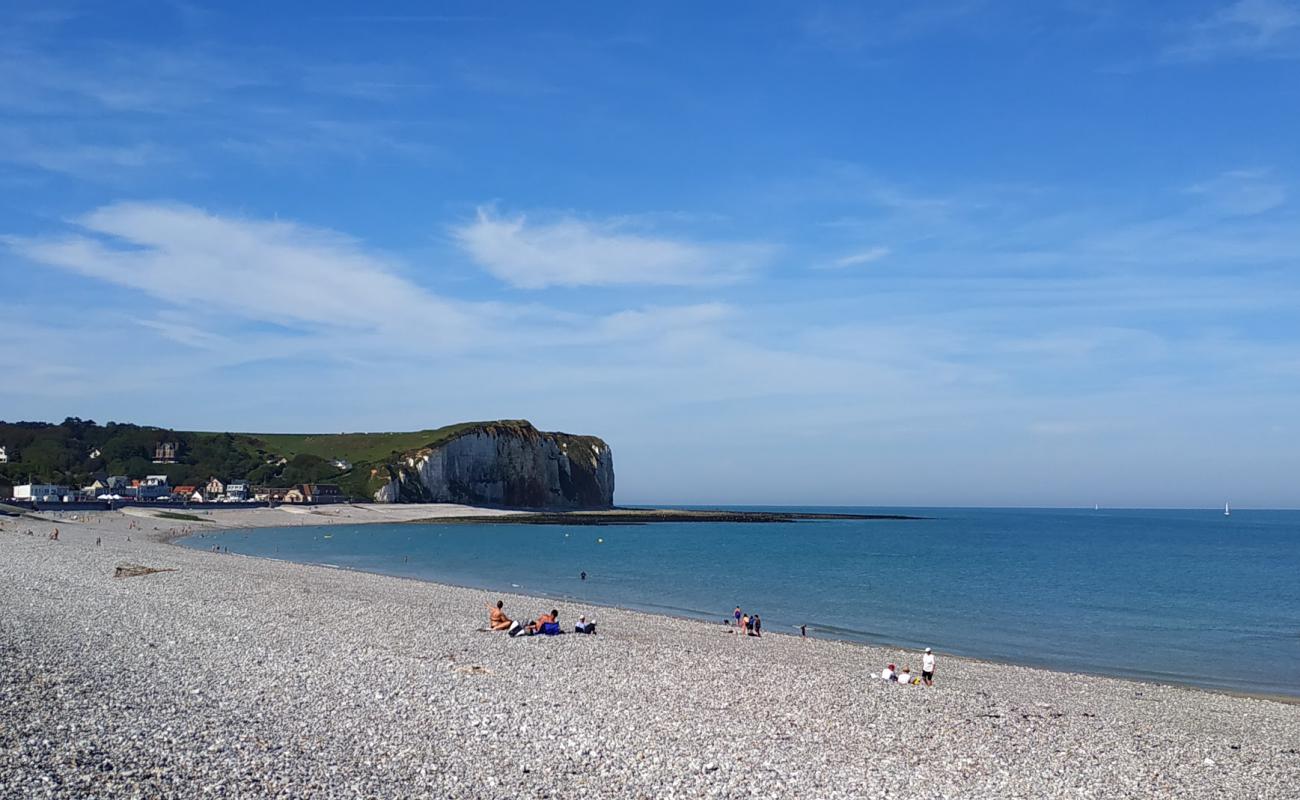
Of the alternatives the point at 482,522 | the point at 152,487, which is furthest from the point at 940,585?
the point at 152,487

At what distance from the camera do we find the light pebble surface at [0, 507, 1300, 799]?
10375 millimetres

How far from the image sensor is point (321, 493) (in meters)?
124

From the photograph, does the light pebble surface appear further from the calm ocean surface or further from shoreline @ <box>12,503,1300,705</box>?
the calm ocean surface

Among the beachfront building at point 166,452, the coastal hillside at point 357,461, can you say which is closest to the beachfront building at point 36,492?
the coastal hillside at point 357,461

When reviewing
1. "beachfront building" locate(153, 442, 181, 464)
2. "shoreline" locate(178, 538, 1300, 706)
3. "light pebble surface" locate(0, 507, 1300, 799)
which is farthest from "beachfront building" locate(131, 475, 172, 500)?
"light pebble surface" locate(0, 507, 1300, 799)

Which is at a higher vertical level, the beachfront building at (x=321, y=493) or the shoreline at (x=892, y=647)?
the beachfront building at (x=321, y=493)

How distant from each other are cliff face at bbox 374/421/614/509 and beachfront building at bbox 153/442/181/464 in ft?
129

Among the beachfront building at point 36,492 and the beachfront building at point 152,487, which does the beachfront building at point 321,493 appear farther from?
the beachfront building at point 36,492

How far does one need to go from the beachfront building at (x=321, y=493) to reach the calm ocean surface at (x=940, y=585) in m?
31.8

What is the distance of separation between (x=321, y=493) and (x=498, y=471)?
2490 cm

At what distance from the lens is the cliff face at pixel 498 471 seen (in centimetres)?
12731

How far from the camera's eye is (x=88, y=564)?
34438 millimetres

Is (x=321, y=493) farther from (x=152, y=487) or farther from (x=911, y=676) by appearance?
(x=911, y=676)

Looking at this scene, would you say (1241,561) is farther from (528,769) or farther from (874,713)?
(528,769)
